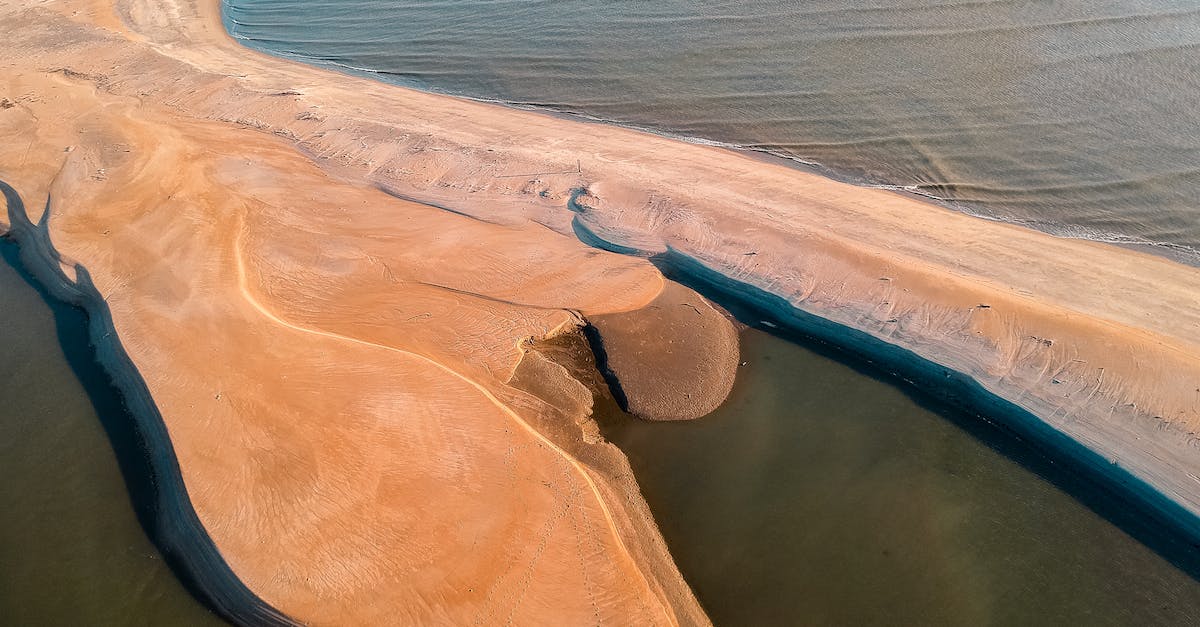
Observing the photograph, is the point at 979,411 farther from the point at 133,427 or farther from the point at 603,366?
the point at 133,427

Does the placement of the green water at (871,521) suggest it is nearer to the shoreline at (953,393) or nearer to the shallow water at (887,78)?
the shoreline at (953,393)

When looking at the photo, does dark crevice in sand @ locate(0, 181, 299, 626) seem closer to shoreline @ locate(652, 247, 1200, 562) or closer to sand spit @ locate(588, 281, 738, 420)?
sand spit @ locate(588, 281, 738, 420)

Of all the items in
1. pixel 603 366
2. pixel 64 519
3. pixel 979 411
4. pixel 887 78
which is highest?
pixel 887 78

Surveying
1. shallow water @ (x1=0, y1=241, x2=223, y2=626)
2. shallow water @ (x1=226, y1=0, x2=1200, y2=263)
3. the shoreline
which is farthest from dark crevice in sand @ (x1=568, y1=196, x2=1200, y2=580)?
shallow water @ (x1=0, y1=241, x2=223, y2=626)

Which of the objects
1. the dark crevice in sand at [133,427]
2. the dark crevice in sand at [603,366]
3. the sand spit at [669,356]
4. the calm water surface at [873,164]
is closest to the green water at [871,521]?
A: the calm water surface at [873,164]

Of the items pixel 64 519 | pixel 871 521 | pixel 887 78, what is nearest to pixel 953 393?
pixel 871 521

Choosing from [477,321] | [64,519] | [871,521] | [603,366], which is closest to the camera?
[871,521]
